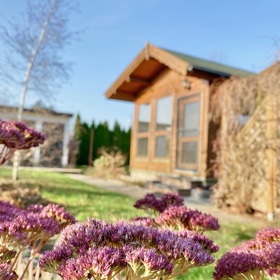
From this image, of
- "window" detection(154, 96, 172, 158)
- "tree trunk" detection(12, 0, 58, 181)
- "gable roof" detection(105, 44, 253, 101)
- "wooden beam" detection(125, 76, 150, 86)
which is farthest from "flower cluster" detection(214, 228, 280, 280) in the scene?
"wooden beam" detection(125, 76, 150, 86)

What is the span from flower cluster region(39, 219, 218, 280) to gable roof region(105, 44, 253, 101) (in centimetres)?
865

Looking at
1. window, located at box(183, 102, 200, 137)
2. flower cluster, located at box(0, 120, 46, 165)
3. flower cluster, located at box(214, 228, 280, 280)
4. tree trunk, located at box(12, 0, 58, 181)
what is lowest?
flower cluster, located at box(214, 228, 280, 280)

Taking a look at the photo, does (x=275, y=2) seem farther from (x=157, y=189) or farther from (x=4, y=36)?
(x=4, y=36)

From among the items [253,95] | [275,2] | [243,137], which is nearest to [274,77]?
[253,95]

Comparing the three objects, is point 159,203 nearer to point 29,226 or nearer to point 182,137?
point 29,226

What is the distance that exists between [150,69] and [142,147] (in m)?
3.29

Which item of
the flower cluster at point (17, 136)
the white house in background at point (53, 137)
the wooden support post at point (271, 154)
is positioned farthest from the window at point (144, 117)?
the flower cluster at point (17, 136)

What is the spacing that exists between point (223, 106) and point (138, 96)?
293 inches

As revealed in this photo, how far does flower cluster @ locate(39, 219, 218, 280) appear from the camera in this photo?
93 centimetres

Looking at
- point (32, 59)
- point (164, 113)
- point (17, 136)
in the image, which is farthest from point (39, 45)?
point (17, 136)

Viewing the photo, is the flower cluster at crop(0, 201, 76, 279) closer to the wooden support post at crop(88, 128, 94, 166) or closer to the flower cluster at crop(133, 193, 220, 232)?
the flower cluster at crop(133, 193, 220, 232)

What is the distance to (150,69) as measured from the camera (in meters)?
13.2

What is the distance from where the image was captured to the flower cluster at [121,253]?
934mm

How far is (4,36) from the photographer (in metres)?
11.1
